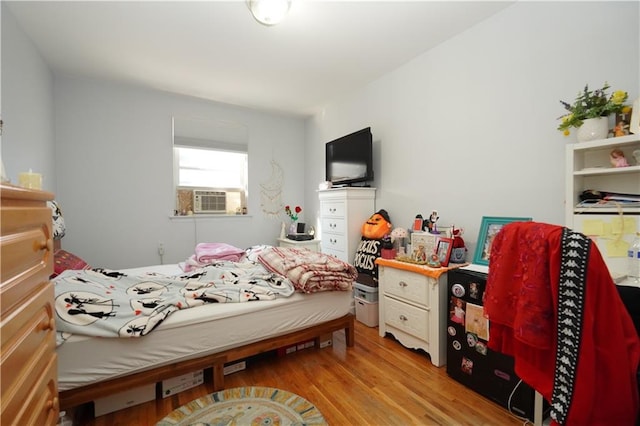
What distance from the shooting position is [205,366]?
1.75 metres

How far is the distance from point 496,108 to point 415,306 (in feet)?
5.45

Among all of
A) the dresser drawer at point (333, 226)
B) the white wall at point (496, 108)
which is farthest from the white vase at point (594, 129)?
the dresser drawer at point (333, 226)

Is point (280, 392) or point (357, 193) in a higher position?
point (357, 193)

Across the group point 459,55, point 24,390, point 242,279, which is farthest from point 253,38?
point 24,390

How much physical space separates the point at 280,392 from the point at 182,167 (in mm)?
3145

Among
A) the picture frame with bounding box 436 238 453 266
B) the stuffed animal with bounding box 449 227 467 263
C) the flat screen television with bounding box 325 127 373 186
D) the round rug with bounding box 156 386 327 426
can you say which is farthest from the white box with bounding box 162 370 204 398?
the flat screen television with bounding box 325 127 373 186

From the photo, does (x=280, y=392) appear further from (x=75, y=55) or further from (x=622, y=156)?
(x=75, y=55)

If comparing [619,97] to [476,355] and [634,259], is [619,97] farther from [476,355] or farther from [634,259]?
[476,355]

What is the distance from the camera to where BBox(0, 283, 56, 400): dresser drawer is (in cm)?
72

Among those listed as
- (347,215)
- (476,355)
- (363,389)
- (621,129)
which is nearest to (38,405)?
(363,389)

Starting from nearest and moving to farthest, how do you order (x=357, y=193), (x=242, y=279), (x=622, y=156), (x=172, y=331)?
1. (x=622, y=156)
2. (x=172, y=331)
3. (x=242, y=279)
4. (x=357, y=193)

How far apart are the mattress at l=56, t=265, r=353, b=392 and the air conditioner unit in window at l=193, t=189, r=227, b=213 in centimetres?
237

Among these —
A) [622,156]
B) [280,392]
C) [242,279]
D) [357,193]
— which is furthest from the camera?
[357,193]

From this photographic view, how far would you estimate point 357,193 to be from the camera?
10.4 ft
